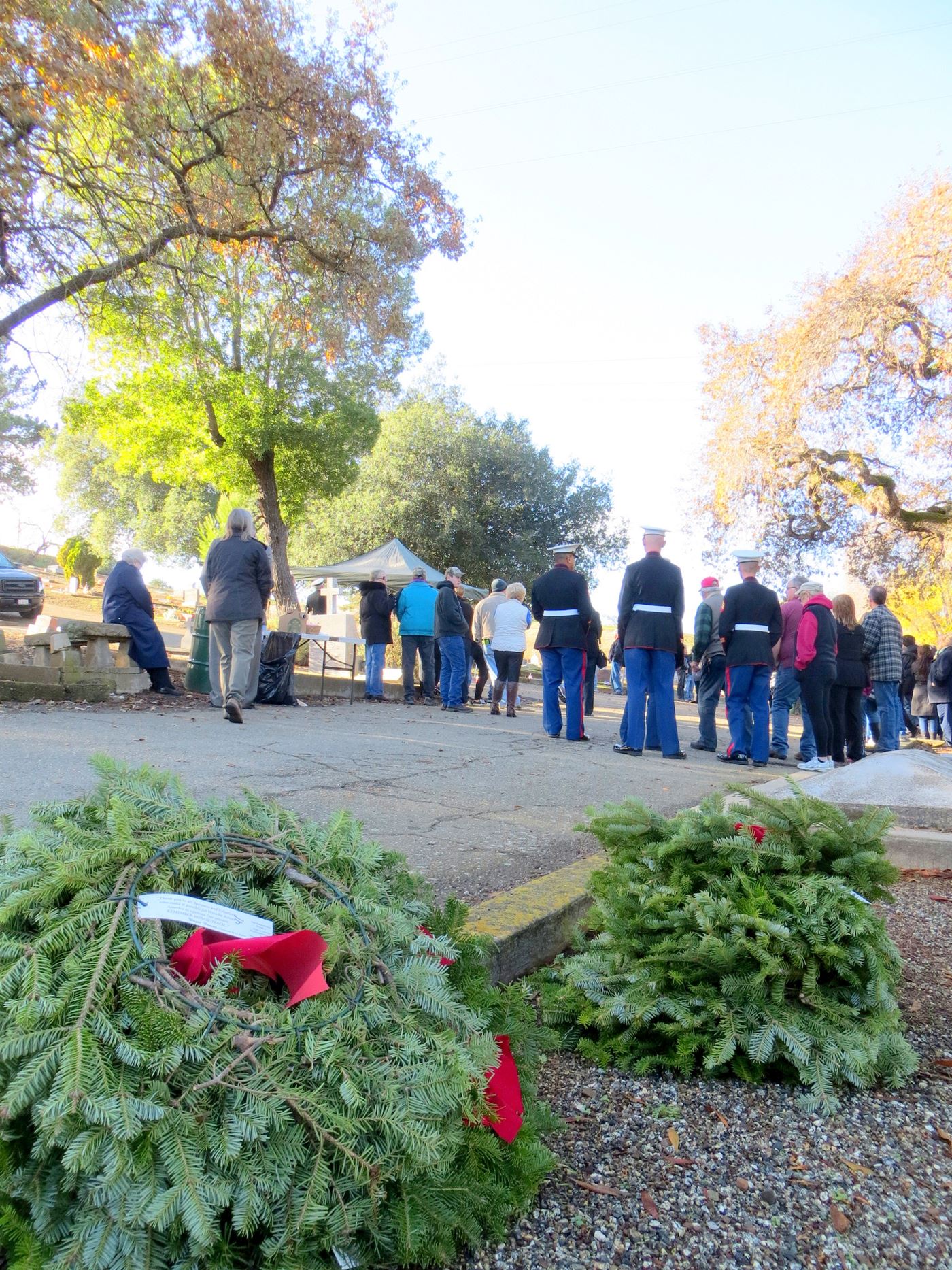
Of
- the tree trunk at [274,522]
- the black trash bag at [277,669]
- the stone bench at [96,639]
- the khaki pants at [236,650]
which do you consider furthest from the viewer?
the tree trunk at [274,522]

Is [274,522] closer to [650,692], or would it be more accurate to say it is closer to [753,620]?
[650,692]

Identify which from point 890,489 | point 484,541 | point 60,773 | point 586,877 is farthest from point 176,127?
point 484,541

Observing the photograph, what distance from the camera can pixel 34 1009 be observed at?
137 cm

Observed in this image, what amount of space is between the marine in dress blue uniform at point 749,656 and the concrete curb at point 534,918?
5.56 metres

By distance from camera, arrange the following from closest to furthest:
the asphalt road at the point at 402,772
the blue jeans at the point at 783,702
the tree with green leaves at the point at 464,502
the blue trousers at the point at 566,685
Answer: the asphalt road at the point at 402,772 → the blue trousers at the point at 566,685 → the blue jeans at the point at 783,702 → the tree with green leaves at the point at 464,502

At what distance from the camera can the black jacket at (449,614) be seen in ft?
39.1

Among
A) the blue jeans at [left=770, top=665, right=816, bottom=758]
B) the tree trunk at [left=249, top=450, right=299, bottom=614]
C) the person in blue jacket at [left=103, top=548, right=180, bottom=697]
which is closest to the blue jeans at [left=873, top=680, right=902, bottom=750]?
the blue jeans at [left=770, top=665, right=816, bottom=758]

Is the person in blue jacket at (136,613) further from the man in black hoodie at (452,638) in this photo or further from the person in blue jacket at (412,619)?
the man in black hoodie at (452,638)

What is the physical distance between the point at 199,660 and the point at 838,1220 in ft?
33.5

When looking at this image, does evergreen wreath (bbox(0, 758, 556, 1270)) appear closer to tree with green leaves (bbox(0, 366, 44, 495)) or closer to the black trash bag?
the black trash bag

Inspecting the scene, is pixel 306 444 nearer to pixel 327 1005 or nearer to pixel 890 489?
pixel 890 489

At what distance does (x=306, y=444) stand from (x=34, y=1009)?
21456 millimetres

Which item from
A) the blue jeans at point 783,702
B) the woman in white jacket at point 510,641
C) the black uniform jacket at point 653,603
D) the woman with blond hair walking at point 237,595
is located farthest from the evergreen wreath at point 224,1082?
the woman in white jacket at point 510,641

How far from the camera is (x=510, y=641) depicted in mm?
11805
